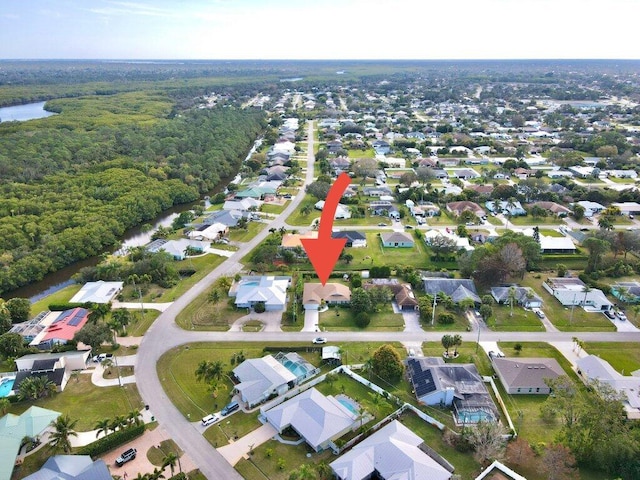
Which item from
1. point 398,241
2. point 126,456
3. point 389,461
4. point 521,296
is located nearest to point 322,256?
point 398,241

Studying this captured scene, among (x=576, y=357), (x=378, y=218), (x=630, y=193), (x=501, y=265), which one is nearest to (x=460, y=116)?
(x=630, y=193)

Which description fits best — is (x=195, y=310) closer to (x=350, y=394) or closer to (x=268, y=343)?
(x=268, y=343)

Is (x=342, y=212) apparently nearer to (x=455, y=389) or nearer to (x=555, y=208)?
(x=555, y=208)

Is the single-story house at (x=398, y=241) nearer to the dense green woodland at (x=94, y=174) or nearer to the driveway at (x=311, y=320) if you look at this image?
the driveway at (x=311, y=320)

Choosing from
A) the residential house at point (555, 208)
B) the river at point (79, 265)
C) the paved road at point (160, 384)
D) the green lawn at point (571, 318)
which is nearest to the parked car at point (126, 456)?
the paved road at point (160, 384)

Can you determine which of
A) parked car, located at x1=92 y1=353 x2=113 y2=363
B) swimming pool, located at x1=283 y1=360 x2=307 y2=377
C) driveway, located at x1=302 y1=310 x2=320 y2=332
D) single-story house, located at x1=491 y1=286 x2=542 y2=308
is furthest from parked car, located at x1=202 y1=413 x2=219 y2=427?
single-story house, located at x1=491 y1=286 x2=542 y2=308

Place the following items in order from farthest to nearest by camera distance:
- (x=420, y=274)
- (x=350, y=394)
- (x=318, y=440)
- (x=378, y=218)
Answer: (x=378, y=218), (x=420, y=274), (x=350, y=394), (x=318, y=440)
